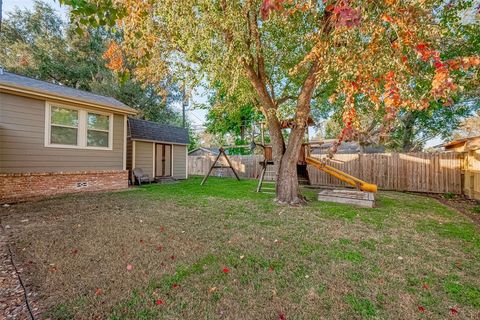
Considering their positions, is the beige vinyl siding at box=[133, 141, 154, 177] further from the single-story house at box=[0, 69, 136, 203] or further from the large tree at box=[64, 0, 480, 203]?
the large tree at box=[64, 0, 480, 203]

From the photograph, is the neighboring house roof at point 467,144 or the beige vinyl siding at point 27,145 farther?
the neighboring house roof at point 467,144

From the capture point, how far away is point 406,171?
349 inches

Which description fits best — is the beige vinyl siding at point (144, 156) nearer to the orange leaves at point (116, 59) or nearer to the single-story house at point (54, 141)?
the single-story house at point (54, 141)

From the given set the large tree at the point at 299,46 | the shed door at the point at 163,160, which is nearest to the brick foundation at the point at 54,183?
the shed door at the point at 163,160

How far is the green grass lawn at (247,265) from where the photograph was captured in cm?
178

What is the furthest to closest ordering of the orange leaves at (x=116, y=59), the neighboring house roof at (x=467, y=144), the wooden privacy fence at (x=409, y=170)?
the wooden privacy fence at (x=409, y=170) < the neighboring house roof at (x=467, y=144) < the orange leaves at (x=116, y=59)

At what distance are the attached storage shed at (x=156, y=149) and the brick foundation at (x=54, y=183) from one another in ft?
7.73

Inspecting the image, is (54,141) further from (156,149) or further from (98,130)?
(156,149)

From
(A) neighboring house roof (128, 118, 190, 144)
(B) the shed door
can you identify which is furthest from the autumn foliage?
(B) the shed door

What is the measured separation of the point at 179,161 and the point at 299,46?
360 inches

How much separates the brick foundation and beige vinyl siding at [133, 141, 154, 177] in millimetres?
2379

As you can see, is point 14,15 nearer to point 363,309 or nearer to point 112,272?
point 112,272

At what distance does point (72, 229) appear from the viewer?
3.56 m

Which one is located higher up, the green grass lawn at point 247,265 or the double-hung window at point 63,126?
the double-hung window at point 63,126
